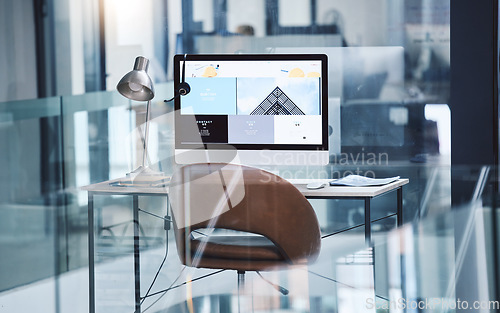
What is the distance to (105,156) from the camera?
401cm

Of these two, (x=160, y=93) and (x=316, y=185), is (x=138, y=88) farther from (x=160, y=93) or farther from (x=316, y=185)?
(x=160, y=93)

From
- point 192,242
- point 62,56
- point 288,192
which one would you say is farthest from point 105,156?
point 288,192

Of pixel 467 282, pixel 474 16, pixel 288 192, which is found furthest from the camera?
pixel 474 16

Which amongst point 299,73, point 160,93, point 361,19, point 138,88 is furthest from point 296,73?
point 160,93

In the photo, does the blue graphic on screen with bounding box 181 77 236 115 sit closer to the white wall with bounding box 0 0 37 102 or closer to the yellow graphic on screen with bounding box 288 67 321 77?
the yellow graphic on screen with bounding box 288 67 321 77

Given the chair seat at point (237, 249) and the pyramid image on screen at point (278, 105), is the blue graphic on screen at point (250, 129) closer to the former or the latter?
the pyramid image on screen at point (278, 105)

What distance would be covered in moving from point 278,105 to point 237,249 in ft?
2.46

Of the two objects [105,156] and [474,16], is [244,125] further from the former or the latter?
[105,156]

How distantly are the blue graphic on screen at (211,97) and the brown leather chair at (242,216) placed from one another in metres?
0.61

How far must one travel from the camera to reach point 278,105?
8.09 ft

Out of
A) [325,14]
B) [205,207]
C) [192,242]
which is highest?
[325,14]

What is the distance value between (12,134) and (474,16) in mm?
2693

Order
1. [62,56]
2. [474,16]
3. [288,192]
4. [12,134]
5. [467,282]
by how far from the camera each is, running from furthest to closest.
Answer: [62,56]
[12,134]
[474,16]
[467,282]
[288,192]

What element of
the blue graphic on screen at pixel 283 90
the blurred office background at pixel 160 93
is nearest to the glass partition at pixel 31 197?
the blurred office background at pixel 160 93
